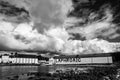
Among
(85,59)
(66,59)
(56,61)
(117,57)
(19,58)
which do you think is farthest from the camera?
(19,58)

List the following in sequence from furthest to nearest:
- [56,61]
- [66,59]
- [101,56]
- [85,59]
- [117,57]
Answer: [56,61] < [66,59] < [85,59] < [101,56] < [117,57]

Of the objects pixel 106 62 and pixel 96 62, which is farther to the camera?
pixel 96 62

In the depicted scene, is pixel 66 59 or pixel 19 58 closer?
pixel 66 59

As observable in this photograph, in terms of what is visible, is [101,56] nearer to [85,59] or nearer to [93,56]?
[93,56]

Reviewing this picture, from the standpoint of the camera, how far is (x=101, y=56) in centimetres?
14088

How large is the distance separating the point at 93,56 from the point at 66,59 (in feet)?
142

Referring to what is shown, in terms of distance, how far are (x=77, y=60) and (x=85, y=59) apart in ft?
40.6

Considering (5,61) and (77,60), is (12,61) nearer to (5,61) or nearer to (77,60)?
(5,61)

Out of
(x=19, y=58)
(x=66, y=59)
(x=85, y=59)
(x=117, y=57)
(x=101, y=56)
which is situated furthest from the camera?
(x=19, y=58)

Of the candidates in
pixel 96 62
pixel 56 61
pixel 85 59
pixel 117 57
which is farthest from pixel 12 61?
pixel 117 57

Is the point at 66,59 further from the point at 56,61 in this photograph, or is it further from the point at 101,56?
the point at 101,56

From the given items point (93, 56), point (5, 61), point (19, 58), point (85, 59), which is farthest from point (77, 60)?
point (5, 61)

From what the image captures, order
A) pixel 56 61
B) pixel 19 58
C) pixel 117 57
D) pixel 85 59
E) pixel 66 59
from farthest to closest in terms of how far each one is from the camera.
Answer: pixel 19 58
pixel 56 61
pixel 66 59
pixel 85 59
pixel 117 57

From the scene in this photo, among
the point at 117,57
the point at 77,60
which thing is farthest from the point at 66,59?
the point at 117,57
